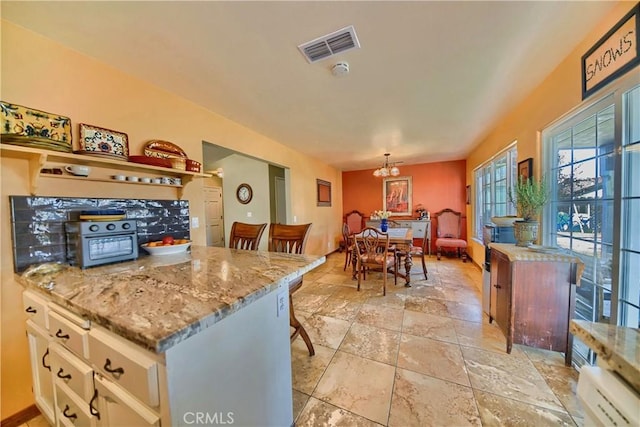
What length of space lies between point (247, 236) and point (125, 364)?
4.74 ft

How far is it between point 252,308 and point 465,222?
5.76m

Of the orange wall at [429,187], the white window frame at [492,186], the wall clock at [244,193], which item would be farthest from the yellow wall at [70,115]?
the orange wall at [429,187]

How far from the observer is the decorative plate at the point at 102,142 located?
4.85ft

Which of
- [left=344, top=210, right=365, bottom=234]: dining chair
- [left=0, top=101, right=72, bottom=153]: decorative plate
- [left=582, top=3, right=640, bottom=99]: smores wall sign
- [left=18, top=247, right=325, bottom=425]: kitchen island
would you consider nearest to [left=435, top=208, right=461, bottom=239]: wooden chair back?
[left=344, top=210, right=365, bottom=234]: dining chair

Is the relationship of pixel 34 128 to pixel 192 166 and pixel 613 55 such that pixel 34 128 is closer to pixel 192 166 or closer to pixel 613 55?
pixel 192 166

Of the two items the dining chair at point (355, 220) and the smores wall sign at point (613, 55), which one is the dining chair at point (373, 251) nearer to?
the smores wall sign at point (613, 55)

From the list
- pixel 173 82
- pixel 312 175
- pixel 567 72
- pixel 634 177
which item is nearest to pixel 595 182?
pixel 634 177

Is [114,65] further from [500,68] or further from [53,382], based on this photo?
[500,68]

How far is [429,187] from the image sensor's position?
5.56 metres

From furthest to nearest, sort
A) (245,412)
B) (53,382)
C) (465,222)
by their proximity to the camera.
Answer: (465,222) → (53,382) → (245,412)

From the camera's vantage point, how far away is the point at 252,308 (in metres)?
0.94

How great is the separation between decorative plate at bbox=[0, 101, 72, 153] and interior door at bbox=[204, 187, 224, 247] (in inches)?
142

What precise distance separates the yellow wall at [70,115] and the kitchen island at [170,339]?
0.17 metres

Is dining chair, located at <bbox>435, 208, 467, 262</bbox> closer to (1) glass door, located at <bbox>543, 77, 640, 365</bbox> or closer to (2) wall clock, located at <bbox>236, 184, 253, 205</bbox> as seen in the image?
(1) glass door, located at <bbox>543, 77, 640, 365</bbox>
